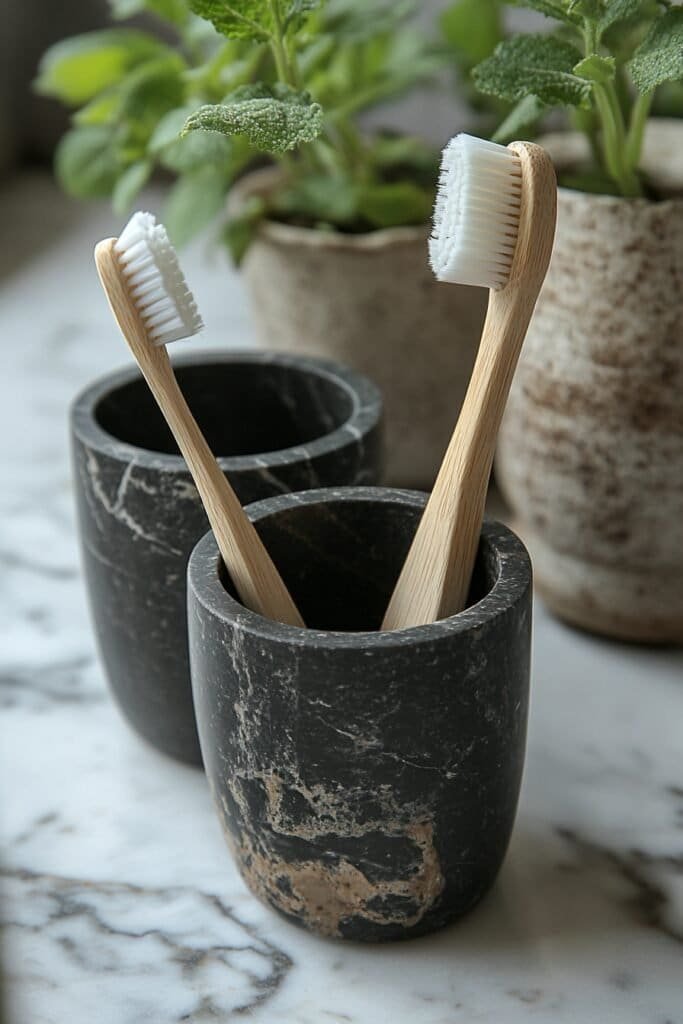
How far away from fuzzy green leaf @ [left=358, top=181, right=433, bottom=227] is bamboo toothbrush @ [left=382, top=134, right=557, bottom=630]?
30cm

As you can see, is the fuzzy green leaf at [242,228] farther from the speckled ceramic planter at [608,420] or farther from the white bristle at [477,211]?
the white bristle at [477,211]

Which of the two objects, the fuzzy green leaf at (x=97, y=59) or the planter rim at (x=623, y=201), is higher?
the fuzzy green leaf at (x=97, y=59)

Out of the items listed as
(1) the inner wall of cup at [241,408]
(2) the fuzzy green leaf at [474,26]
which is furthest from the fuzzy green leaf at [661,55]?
(2) the fuzzy green leaf at [474,26]

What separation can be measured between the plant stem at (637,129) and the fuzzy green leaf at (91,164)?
1.04 ft

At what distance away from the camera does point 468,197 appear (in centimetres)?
43

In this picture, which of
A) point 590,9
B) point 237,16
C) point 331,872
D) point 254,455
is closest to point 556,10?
point 590,9

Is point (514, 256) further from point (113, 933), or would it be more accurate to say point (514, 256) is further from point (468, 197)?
point (113, 933)

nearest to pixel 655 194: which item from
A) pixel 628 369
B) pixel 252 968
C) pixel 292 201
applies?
pixel 628 369

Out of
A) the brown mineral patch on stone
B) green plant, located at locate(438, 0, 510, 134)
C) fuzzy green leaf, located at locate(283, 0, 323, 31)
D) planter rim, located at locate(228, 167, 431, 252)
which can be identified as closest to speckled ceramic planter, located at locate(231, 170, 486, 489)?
planter rim, located at locate(228, 167, 431, 252)

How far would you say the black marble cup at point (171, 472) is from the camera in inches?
21.0

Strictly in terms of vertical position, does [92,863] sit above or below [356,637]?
below

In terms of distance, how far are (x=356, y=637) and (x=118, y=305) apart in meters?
0.14

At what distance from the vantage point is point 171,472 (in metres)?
0.52

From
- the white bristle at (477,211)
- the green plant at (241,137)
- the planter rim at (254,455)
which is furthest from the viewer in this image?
the green plant at (241,137)
